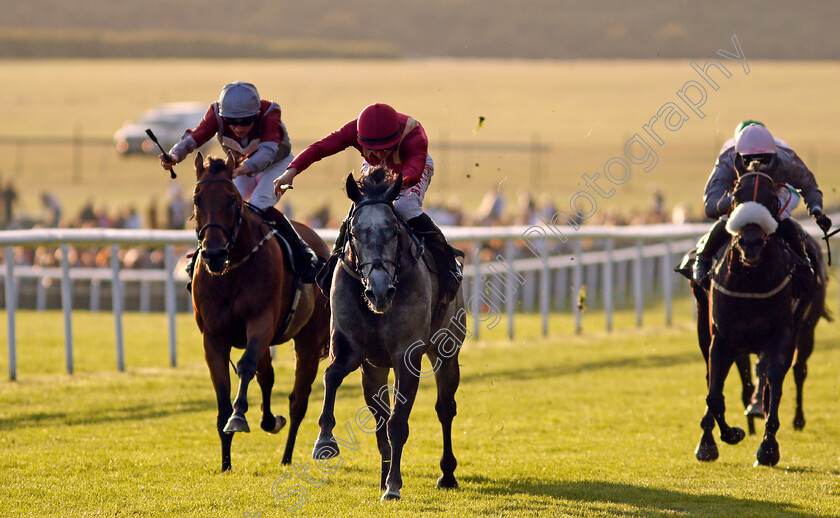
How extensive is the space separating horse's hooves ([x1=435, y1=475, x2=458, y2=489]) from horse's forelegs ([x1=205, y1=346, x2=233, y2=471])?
4.08 feet

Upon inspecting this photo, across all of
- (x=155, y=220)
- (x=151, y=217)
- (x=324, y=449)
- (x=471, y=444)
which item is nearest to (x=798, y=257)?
(x=471, y=444)

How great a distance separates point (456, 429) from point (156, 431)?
85.7 inches

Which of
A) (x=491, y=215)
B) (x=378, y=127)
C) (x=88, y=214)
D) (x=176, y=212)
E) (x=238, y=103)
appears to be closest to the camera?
(x=378, y=127)

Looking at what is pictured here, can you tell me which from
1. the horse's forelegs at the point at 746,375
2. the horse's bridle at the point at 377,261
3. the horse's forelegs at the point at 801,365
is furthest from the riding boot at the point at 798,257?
the horse's bridle at the point at 377,261

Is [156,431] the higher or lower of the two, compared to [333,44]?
lower

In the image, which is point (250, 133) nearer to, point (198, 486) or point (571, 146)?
point (198, 486)

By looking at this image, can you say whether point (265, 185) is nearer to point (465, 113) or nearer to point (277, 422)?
point (277, 422)

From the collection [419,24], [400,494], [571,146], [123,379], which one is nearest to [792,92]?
[571,146]

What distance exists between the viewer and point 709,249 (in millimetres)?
7207

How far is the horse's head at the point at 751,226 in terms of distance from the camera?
20.9ft

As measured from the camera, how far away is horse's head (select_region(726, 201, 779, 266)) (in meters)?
6.38

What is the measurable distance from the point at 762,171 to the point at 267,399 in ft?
11.1

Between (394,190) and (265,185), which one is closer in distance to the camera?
(394,190)

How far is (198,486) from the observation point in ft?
19.9
